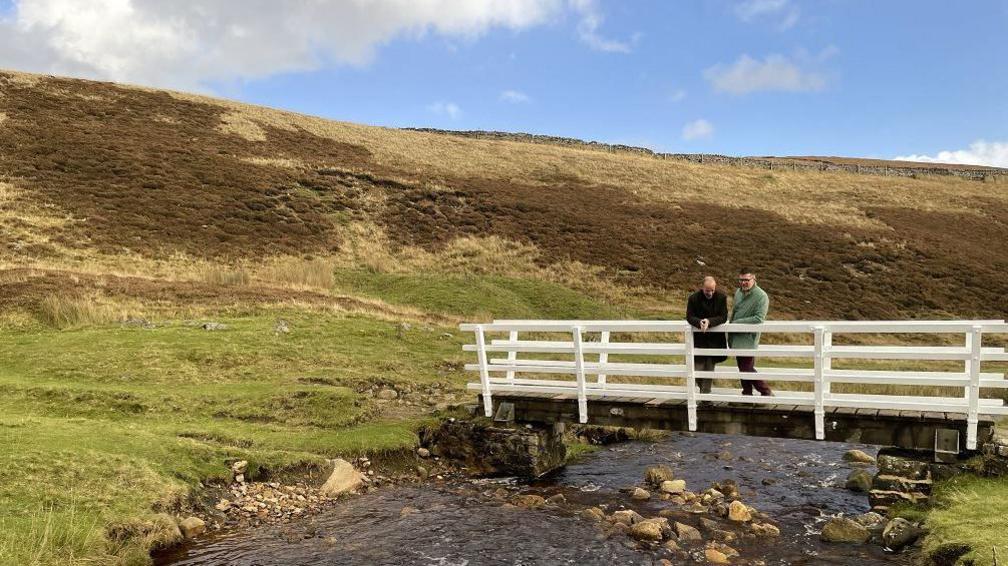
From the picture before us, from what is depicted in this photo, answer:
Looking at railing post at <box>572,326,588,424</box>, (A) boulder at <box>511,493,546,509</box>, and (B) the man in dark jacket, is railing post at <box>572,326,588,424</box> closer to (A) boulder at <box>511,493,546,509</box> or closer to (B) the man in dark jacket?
(A) boulder at <box>511,493,546,509</box>

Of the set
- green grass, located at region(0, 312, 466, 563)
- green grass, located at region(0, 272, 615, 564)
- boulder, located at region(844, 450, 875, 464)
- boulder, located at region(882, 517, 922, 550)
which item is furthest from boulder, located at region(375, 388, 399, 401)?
boulder, located at region(882, 517, 922, 550)

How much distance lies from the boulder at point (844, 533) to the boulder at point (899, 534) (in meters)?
0.29

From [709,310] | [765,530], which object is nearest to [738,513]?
[765,530]

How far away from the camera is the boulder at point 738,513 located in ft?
34.5

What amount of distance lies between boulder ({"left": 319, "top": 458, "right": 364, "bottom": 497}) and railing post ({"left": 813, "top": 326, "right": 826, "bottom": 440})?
8102mm

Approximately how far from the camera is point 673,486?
1208cm

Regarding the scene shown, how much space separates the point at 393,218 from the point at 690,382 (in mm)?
34850

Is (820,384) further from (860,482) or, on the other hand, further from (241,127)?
(241,127)

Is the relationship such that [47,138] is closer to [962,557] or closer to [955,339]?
[962,557]

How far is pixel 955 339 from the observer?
3142 centimetres

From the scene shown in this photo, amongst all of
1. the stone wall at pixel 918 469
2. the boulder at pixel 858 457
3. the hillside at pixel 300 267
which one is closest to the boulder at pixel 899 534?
the stone wall at pixel 918 469

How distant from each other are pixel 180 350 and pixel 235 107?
50868mm

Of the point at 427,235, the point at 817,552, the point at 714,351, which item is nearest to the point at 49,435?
the point at 714,351

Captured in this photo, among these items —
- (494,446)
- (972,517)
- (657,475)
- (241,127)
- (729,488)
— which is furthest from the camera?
(241,127)
